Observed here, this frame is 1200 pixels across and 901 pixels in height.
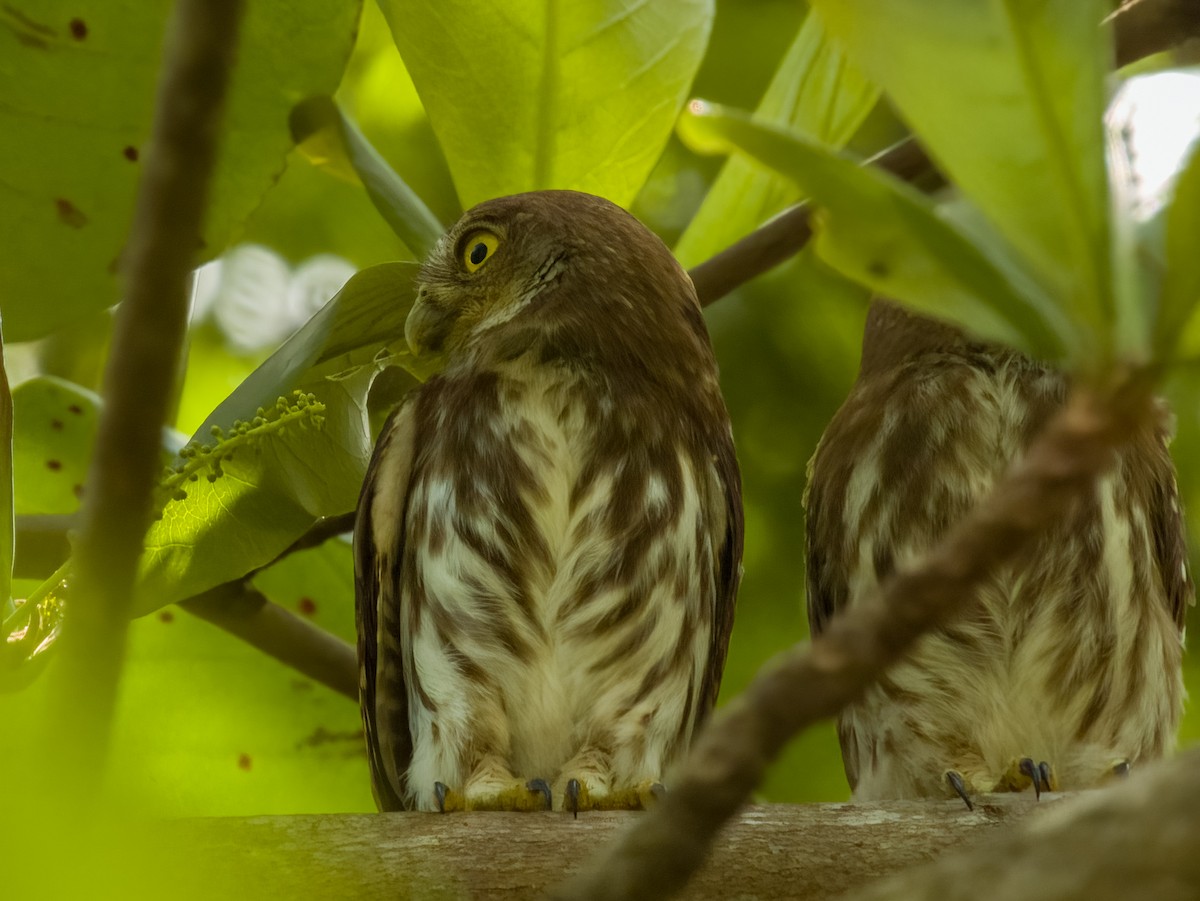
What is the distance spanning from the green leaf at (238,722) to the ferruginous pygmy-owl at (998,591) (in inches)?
42.9

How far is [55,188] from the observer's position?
8.00 ft

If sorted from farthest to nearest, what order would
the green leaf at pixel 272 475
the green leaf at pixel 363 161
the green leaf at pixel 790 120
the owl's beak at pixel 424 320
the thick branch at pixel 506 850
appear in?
the green leaf at pixel 790 120 < the owl's beak at pixel 424 320 < the green leaf at pixel 363 161 < the green leaf at pixel 272 475 < the thick branch at pixel 506 850

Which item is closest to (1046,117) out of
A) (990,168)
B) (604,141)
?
(990,168)

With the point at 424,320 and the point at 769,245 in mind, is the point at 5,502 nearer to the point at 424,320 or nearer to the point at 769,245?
the point at 424,320

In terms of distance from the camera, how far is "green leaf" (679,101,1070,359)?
114 centimetres

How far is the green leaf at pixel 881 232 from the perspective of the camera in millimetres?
1138

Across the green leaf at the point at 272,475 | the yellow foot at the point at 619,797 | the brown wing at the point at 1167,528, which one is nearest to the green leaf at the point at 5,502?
the green leaf at the point at 272,475

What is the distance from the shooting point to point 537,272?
8.88ft

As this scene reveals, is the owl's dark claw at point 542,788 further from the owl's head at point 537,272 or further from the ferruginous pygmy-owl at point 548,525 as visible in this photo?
the owl's head at point 537,272

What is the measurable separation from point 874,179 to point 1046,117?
0.15 metres

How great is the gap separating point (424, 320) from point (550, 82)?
0.49m

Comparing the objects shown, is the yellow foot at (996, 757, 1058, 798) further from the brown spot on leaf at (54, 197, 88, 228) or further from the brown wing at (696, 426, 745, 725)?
the brown spot on leaf at (54, 197, 88, 228)

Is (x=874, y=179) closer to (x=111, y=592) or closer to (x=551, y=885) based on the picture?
(x=111, y=592)

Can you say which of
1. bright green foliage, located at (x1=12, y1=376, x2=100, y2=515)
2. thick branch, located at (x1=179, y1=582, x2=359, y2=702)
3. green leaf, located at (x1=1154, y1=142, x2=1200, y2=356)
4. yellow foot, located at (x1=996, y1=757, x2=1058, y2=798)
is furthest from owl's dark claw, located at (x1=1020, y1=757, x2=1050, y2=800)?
bright green foliage, located at (x1=12, y1=376, x2=100, y2=515)
